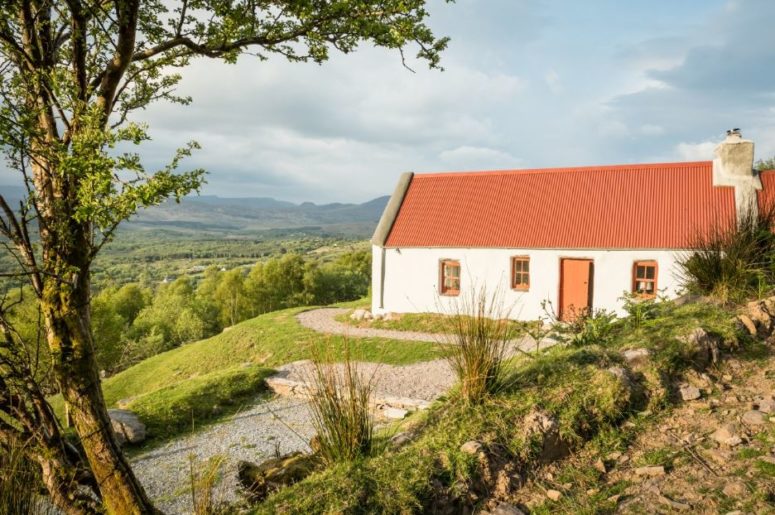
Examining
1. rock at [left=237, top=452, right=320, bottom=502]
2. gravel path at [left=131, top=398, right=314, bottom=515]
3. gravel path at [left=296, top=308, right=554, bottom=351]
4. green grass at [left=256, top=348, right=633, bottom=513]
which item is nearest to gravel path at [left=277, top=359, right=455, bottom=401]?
gravel path at [left=296, top=308, right=554, bottom=351]

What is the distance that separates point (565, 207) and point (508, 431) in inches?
577

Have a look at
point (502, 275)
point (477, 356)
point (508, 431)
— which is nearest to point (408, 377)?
point (502, 275)

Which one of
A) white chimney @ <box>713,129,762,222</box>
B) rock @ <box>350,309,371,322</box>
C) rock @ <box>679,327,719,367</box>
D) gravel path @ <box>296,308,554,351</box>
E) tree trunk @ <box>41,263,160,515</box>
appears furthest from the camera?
rock @ <box>350,309,371,322</box>

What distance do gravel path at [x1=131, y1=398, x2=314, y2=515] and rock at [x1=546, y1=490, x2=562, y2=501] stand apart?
3.71 meters

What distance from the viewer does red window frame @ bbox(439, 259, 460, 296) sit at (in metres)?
17.7

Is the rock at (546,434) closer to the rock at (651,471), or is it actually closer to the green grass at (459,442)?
the green grass at (459,442)

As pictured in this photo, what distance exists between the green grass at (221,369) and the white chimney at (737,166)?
36.8 ft

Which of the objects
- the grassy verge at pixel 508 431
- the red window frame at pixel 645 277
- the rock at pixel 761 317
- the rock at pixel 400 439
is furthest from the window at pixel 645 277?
the rock at pixel 400 439

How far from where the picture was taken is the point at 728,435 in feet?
13.0

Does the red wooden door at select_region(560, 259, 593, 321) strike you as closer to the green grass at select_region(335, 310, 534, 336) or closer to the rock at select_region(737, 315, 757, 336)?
the green grass at select_region(335, 310, 534, 336)

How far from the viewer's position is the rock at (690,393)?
4742mm

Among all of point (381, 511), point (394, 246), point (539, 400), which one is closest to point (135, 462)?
point (381, 511)

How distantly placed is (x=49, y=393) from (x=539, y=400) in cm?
419

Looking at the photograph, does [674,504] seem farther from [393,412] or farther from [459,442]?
[393,412]
